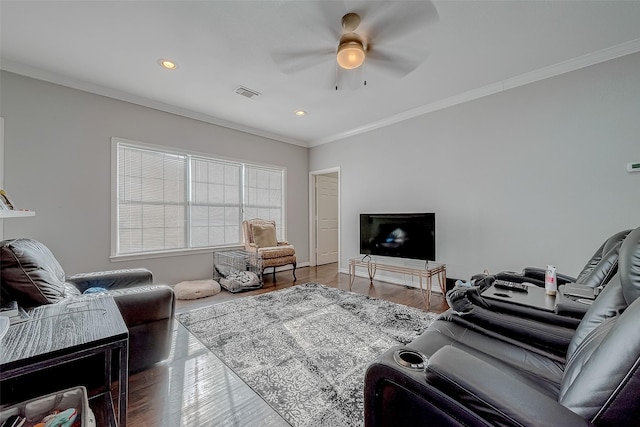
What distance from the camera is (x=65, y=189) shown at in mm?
3115

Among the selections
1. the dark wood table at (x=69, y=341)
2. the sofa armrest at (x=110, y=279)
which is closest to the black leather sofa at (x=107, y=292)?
the sofa armrest at (x=110, y=279)

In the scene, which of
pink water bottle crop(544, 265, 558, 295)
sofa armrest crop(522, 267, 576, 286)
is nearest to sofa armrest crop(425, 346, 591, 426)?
pink water bottle crop(544, 265, 558, 295)

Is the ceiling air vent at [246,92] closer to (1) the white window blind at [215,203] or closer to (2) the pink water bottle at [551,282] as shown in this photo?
(1) the white window blind at [215,203]

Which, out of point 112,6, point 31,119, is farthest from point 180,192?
point 112,6

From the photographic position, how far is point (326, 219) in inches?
242

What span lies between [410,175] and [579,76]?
7.00ft

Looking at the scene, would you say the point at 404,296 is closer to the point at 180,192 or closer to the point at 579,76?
the point at 579,76

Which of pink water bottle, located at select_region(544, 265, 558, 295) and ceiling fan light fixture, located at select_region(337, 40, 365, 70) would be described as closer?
pink water bottle, located at select_region(544, 265, 558, 295)

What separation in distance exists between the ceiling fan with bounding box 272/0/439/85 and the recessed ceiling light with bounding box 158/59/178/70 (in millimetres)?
1163

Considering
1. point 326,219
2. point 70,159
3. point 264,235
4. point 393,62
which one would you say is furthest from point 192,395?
point 326,219

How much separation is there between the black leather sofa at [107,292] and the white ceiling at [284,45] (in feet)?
6.49

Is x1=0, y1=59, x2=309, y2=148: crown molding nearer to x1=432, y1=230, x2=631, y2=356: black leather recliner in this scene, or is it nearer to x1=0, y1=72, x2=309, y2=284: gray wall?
x1=0, y1=72, x2=309, y2=284: gray wall

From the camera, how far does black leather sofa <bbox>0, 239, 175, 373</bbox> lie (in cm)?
145

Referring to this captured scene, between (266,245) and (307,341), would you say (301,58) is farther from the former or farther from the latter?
(266,245)
